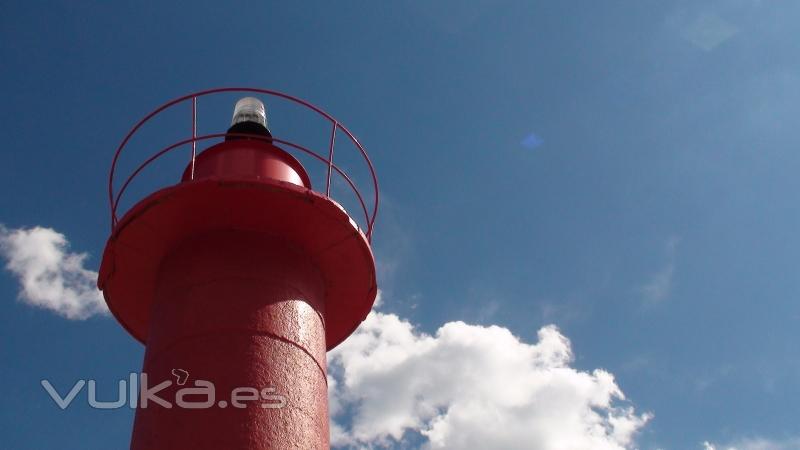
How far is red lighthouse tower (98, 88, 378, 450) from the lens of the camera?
4551mm

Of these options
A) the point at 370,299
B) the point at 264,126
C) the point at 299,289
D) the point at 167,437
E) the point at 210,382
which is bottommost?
the point at 167,437

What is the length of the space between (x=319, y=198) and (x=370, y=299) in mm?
1199

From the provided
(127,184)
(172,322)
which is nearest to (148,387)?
(172,322)

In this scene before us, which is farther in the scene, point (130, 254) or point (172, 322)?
point (130, 254)

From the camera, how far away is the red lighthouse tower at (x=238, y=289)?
4551 mm

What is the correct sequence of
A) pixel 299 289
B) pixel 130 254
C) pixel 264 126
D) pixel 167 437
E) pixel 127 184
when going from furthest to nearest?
pixel 264 126
pixel 127 184
pixel 130 254
pixel 299 289
pixel 167 437

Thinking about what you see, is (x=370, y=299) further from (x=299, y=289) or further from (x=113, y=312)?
(x=113, y=312)

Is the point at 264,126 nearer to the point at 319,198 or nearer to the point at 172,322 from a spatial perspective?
the point at 319,198

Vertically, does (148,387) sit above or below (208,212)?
below

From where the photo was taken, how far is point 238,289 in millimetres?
5129

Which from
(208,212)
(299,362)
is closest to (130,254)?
(208,212)

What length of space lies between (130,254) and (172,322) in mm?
1133

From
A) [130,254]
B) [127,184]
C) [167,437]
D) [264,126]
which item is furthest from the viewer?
[264,126]

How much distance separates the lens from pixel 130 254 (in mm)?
5938
